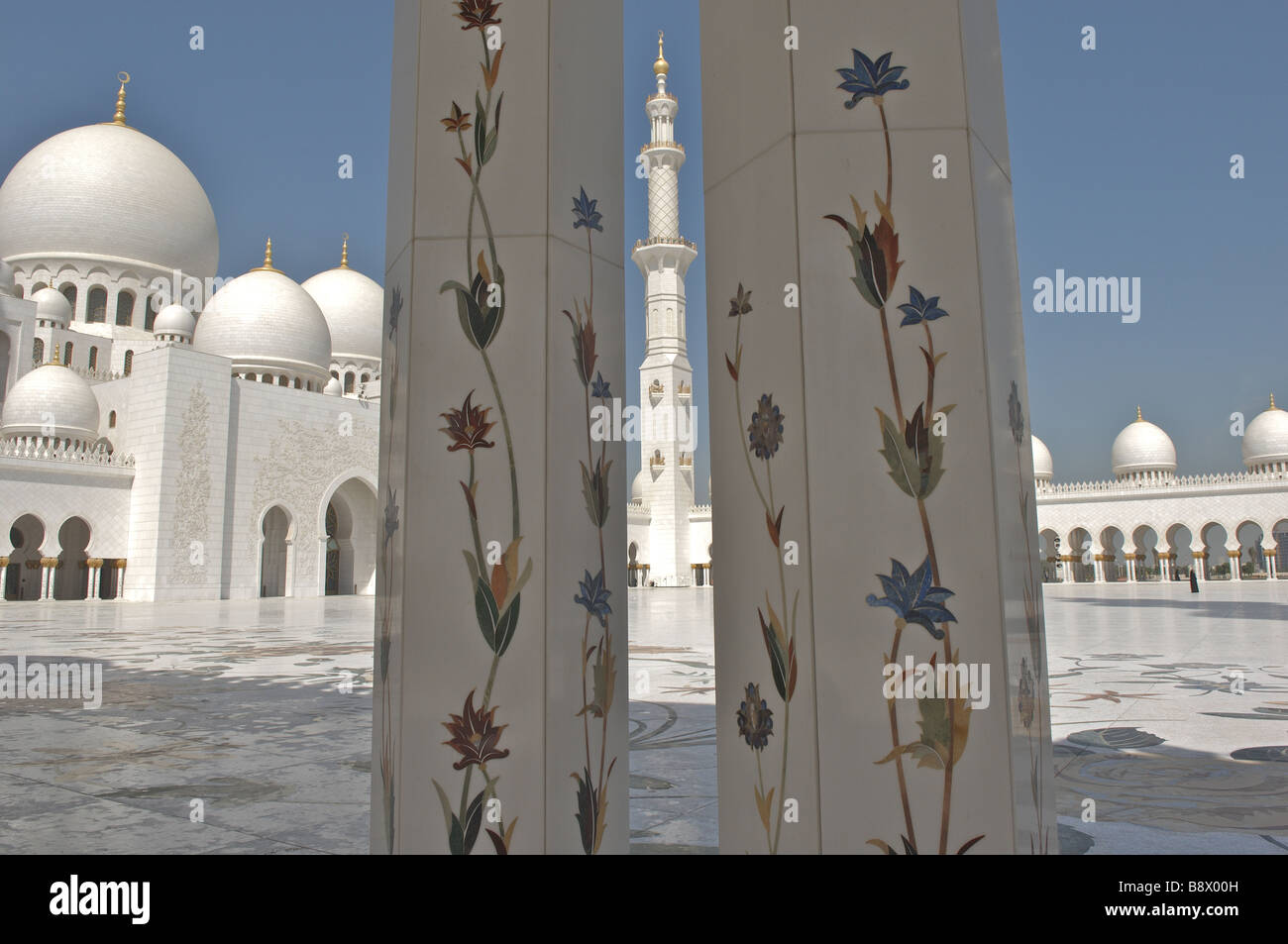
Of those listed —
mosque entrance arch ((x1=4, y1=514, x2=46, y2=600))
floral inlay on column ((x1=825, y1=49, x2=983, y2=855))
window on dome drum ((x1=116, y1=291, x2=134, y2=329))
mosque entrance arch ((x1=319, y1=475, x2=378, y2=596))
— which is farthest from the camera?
window on dome drum ((x1=116, y1=291, x2=134, y2=329))

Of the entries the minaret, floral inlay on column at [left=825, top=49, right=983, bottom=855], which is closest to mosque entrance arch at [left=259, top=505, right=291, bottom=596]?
the minaret

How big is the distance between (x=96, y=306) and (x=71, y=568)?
244 inches

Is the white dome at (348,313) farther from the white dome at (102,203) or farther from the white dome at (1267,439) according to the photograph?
the white dome at (1267,439)

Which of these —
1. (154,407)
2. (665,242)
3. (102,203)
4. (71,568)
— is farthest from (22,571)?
(665,242)

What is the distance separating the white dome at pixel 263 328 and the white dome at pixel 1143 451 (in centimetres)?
2193

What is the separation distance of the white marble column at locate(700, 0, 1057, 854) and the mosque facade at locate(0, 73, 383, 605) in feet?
52.3

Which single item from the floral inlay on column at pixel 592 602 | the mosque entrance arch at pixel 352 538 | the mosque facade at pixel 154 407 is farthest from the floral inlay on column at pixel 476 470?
the mosque entrance arch at pixel 352 538

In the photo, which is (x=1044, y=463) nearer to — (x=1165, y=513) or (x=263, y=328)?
(x=1165, y=513)

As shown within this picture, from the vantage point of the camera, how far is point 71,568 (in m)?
17.1

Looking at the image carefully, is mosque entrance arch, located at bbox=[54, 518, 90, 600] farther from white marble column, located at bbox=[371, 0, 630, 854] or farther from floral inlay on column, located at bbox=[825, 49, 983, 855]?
floral inlay on column, located at bbox=[825, 49, 983, 855]

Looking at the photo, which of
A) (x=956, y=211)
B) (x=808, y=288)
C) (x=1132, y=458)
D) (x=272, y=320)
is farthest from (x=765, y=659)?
(x=1132, y=458)

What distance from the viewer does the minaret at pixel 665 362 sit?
23.0 m

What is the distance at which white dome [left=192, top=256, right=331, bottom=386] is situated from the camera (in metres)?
18.2

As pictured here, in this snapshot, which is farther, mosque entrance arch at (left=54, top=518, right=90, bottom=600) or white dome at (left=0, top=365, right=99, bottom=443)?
mosque entrance arch at (left=54, top=518, right=90, bottom=600)
